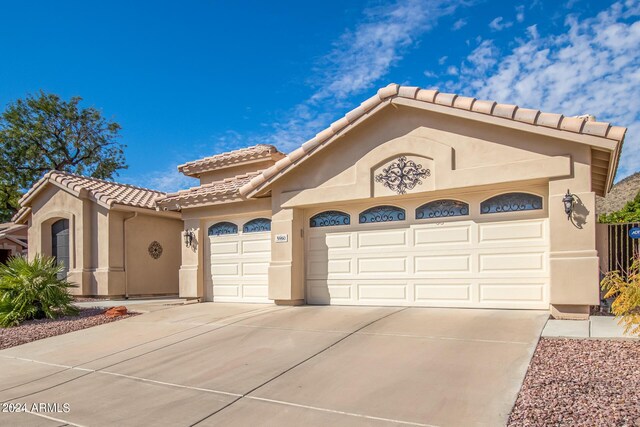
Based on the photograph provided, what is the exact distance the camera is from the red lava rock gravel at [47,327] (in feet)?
29.7

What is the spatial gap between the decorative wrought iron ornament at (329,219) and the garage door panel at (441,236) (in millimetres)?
1695

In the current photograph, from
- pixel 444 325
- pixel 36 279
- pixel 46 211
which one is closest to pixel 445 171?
pixel 444 325

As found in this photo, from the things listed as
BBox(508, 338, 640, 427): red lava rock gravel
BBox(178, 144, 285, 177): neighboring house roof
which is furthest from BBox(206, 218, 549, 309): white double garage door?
BBox(178, 144, 285, 177): neighboring house roof

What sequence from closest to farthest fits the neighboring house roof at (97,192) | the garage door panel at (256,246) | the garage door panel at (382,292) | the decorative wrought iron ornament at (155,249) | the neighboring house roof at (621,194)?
1. the garage door panel at (382,292)
2. the garage door panel at (256,246)
3. the neighboring house roof at (97,192)
4. the decorative wrought iron ornament at (155,249)
5. the neighboring house roof at (621,194)

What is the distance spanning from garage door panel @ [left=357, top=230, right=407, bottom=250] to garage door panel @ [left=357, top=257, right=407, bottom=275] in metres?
0.28

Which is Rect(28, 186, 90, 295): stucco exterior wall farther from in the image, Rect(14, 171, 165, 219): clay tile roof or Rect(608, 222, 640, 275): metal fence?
Rect(608, 222, 640, 275): metal fence

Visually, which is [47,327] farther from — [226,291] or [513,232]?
[513,232]

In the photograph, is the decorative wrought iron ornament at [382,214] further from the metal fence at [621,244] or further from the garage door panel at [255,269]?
the metal fence at [621,244]

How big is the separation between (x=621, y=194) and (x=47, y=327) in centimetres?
3252

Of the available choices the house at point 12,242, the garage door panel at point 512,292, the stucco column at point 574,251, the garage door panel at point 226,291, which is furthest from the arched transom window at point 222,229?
the house at point 12,242

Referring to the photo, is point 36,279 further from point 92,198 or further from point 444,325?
point 444,325

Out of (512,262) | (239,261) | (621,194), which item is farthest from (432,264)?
(621,194)

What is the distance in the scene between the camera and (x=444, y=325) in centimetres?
760

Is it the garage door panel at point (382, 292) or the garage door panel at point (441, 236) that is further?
the garage door panel at point (382, 292)
